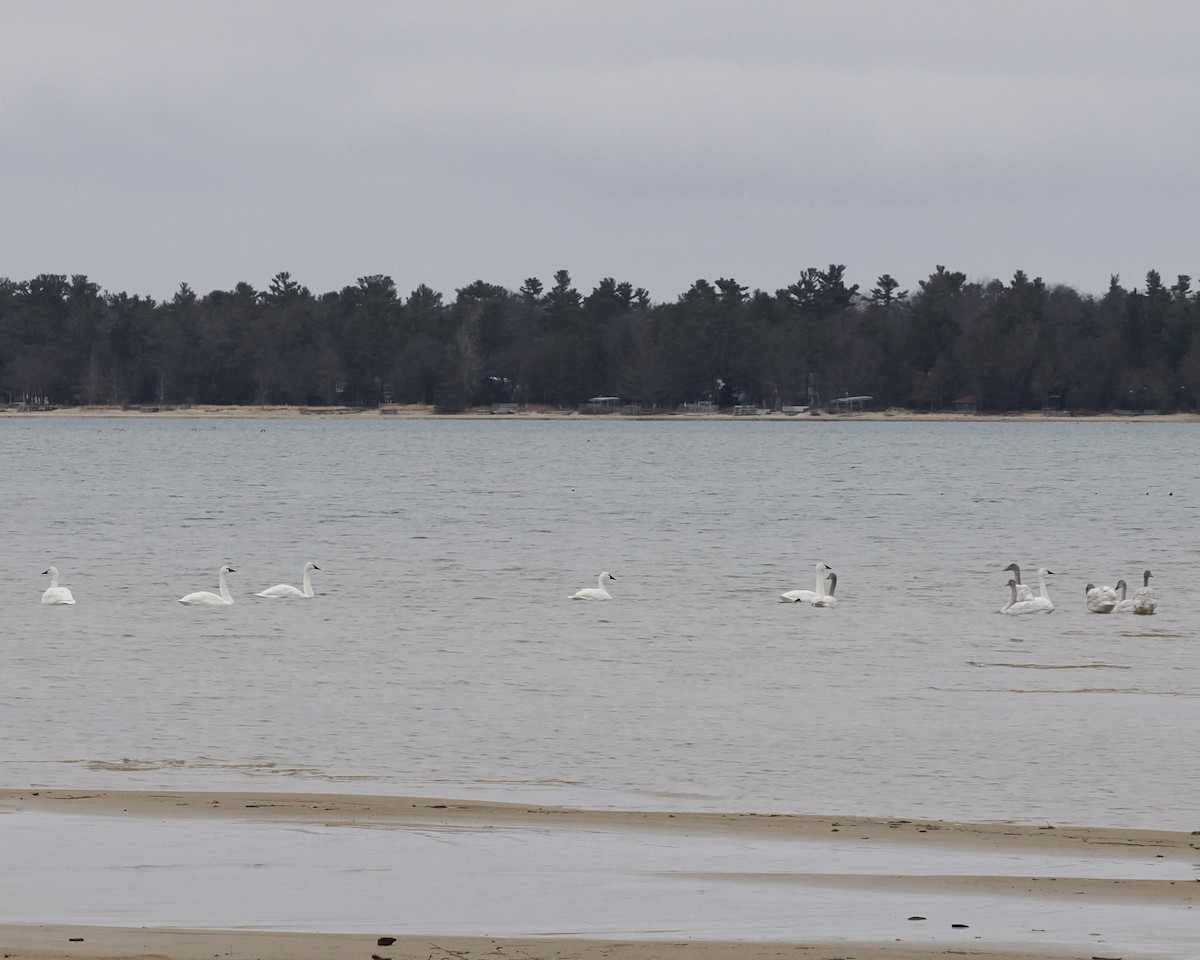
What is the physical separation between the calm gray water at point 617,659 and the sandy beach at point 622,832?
74cm

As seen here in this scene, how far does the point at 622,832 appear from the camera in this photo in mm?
12219

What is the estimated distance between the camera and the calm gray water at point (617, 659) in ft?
48.1

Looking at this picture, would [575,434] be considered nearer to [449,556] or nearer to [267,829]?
[449,556]

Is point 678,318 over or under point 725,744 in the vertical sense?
over

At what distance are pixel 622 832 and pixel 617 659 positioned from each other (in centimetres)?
997

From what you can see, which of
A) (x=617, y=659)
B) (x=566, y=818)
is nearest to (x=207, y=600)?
(x=617, y=659)

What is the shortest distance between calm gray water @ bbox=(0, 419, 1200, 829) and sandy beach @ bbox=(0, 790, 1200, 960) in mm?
739

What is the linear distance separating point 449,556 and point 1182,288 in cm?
16851

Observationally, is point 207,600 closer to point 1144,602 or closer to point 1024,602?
point 1024,602

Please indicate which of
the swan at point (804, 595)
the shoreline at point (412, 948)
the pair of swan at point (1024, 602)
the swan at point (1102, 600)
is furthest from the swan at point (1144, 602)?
the shoreline at point (412, 948)

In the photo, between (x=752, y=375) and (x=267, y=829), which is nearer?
(x=267, y=829)

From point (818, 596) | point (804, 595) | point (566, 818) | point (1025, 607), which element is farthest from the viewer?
point (804, 595)

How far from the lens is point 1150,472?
300ft

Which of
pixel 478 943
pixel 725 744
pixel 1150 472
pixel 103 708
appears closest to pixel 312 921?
pixel 478 943
